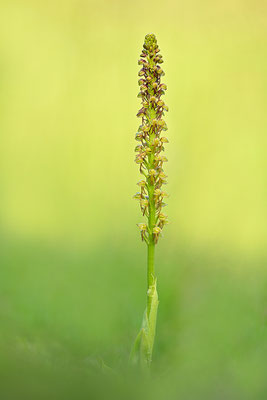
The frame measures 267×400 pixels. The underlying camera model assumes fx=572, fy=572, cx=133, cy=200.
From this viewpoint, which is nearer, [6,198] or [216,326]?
[216,326]

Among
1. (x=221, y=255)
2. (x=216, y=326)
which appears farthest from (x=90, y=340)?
(x=221, y=255)

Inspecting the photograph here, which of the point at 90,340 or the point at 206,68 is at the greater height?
the point at 206,68

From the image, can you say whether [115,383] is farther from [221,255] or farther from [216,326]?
[221,255]

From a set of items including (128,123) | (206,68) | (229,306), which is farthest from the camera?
(206,68)

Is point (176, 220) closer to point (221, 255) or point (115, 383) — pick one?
point (221, 255)

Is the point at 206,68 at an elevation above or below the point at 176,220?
above

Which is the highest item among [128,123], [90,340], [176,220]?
[128,123]

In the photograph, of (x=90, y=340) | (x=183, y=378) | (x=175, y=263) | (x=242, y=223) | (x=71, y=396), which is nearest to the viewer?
(x=71, y=396)

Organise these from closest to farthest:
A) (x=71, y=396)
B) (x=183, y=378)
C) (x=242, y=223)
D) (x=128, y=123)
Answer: (x=71, y=396) < (x=183, y=378) < (x=242, y=223) < (x=128, y=123)

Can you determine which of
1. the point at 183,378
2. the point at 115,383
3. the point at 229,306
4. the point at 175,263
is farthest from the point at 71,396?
the point at 175,263
